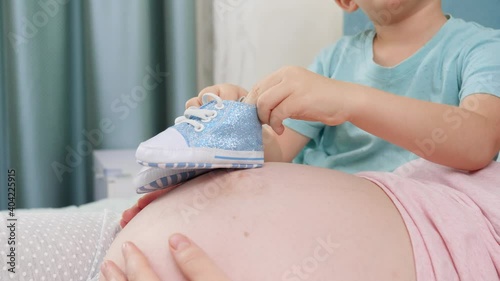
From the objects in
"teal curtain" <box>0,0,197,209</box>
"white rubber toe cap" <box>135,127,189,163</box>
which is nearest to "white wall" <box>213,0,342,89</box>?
"teal curtain" <box>0,0,197,209</box>

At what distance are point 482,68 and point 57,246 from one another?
0.72 meters

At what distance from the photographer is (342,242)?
0.61 metres

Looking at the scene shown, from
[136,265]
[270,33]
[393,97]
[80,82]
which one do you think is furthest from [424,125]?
[80,82]

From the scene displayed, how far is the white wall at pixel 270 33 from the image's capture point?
1.80 m

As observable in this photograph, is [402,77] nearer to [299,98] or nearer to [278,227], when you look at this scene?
[299,98]

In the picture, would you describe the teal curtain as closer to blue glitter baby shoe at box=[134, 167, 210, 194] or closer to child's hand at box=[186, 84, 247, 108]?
child's hand at box=[186, 84, 247, 108]

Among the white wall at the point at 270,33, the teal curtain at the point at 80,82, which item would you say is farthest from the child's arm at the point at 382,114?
the teal curtain at the point at 80,82

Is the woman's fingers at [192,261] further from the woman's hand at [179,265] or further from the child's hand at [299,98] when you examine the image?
the child's hand at [299,98]

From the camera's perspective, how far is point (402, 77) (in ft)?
3.33

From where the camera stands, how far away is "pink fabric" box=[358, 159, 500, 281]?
615 mm

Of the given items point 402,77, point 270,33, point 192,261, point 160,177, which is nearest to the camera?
point 192,261

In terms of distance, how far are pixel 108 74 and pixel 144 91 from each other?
0.14m

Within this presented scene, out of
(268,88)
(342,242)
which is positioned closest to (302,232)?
(342,242)

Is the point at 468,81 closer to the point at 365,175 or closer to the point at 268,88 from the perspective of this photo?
the point at 365,175
